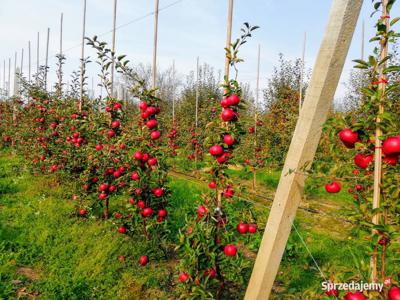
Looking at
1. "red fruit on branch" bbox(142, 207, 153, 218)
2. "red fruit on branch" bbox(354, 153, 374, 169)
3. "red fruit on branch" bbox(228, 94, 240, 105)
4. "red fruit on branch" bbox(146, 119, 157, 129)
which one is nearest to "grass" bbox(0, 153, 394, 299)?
"red fruit on branch" bbox(354, 153, 374, 169)

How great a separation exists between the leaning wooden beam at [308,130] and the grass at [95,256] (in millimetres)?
315

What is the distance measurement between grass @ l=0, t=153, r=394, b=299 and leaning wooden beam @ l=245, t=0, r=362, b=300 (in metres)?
0.31

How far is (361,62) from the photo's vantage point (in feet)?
4.74

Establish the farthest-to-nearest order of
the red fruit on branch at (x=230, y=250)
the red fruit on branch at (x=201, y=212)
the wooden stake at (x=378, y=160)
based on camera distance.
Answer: the red fruit on branch at (x=201, y=212), the red fruit on branch at (x=230, y=250), the wooden stake at (x=378, y=160)

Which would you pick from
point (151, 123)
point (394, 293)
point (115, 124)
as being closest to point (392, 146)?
point (394, 293)

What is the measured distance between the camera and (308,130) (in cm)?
165

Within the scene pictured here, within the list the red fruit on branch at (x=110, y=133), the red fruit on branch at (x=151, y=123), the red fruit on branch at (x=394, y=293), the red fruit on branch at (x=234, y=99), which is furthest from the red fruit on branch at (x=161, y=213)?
the red fruit on branch at (x=394, y=293)

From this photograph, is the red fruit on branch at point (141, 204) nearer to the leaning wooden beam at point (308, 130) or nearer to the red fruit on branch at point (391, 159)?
the leaning wooden beam at point (308, 130)

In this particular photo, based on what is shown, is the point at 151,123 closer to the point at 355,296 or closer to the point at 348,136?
the point at 348,136

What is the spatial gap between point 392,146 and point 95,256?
10.2ft

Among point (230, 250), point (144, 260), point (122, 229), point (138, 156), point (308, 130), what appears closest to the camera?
point (308, 130)

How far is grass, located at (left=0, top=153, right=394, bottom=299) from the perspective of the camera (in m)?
2.85

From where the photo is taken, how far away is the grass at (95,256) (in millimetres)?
2850

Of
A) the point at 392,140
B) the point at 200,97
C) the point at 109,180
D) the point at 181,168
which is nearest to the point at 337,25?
the point at 392,140
